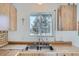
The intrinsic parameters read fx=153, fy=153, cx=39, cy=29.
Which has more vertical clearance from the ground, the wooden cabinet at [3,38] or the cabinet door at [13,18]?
the cabinet door at [13,18]

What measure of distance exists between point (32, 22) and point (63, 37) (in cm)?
40

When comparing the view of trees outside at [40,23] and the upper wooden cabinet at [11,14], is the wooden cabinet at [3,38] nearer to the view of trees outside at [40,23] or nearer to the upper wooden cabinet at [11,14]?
the upper wooden cabinet at [11,14]

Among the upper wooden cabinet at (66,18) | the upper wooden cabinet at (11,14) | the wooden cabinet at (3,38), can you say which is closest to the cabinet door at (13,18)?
the upper wooden cabinet at (11,14)

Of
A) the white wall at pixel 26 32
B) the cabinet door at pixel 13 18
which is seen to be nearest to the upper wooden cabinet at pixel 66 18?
the white wall at pixel 26 32

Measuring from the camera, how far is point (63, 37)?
1783 millimetres

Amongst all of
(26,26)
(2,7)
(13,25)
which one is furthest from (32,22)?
(2,7)

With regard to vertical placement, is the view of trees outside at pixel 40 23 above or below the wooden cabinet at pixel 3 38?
above

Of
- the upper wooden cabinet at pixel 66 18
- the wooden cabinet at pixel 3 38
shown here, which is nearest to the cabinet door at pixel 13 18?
the wooden cabinet at pixel 3 38

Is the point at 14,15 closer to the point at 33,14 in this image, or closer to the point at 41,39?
the point at 33,14

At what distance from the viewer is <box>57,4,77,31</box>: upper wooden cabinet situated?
1.76 metres

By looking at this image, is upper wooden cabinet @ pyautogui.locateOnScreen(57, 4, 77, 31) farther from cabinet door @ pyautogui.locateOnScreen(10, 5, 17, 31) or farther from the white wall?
cabinet door @ pyautogui.locateOnScreen(10, 5, 17, 31)

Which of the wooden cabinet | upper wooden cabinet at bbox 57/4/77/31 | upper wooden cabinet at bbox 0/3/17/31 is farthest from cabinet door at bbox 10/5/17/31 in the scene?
upper wooden cabinet at bbox 57/4/77/31

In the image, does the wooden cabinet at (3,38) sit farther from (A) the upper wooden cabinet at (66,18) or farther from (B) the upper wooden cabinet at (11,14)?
(A) the upper wooden cabinet at (66,18)

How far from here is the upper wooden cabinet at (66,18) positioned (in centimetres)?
176
